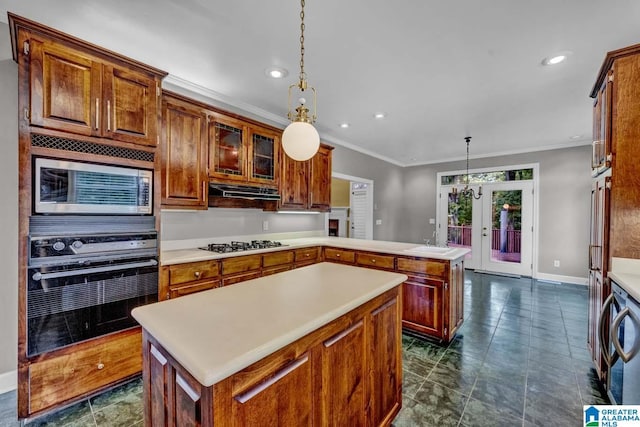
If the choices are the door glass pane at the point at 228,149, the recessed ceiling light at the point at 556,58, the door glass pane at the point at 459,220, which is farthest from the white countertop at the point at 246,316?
the door glass pane at the point at 459,220

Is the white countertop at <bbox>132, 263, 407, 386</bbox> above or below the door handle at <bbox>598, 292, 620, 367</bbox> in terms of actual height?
above

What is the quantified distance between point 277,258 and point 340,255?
33.8 inches

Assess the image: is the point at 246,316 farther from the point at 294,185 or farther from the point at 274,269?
the point at 294,185

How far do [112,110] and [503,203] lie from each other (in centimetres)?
677

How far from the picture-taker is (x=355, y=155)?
5.58m

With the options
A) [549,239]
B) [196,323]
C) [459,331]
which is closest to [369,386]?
[196,323]

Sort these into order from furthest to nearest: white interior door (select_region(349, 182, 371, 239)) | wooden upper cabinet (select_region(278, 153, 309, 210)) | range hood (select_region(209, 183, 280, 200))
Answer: white interior door (select_region(349, 182, 371, 239)), wooden upper cabinet (select_region(278, 153, 309, 210)), range hood (select_region(209, 183, 280, 200))

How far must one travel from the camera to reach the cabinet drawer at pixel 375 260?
3.09m

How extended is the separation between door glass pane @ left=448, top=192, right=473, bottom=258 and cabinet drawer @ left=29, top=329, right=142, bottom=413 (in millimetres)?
6463

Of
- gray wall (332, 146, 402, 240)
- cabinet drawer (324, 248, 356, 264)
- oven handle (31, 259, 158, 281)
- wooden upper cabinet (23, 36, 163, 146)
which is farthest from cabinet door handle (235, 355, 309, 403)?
gray wall (332, 146, 402, 240)

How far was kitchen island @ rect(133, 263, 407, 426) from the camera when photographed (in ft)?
2.68

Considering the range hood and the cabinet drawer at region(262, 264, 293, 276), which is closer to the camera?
the range hood

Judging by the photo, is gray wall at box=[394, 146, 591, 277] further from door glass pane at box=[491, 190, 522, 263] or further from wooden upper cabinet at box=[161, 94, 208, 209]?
wooden upper cabinet at box=[161, 94, 208, 209]

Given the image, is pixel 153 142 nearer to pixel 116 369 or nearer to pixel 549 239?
pixel 116 369
